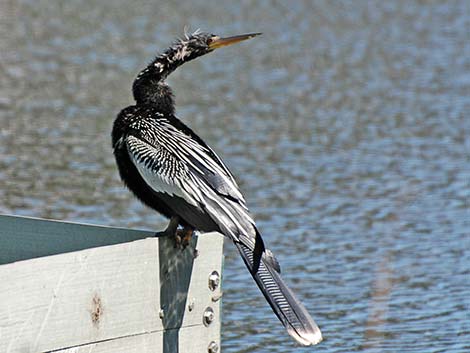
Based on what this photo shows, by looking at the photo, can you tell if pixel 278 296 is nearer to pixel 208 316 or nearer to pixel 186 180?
pixel 208 316

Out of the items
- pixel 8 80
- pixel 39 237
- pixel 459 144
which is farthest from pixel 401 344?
pixel 8 80

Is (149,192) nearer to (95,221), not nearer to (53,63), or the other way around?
(95,221)

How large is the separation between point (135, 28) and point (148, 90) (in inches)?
409

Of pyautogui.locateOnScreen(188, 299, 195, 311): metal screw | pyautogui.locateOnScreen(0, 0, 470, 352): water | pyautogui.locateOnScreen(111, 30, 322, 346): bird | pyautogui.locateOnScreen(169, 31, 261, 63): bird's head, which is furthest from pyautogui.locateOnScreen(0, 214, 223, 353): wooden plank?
pyautogui.locateOnScreen(169, 31, 261, 63): bird's head

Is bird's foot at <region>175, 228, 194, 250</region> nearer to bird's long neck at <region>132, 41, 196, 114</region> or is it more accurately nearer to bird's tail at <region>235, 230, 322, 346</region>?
bird's tail at <region>235, 230, 322, 346</region>

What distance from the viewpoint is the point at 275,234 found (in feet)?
23.3

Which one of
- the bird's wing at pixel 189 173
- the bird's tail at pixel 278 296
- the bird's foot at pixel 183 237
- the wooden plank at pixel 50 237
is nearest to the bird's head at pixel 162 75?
the bird's wing at pixel 189 173

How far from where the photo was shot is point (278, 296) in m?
3.60

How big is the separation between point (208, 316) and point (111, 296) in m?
0.50

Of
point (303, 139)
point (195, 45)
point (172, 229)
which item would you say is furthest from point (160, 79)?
point (303, 139)

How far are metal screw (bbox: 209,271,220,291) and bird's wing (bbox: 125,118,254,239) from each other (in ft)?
0.92

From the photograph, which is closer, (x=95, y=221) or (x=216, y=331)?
(x=216, y=331)

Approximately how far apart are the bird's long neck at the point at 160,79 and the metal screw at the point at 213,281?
945mm

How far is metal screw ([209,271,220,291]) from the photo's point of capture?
3.96m
